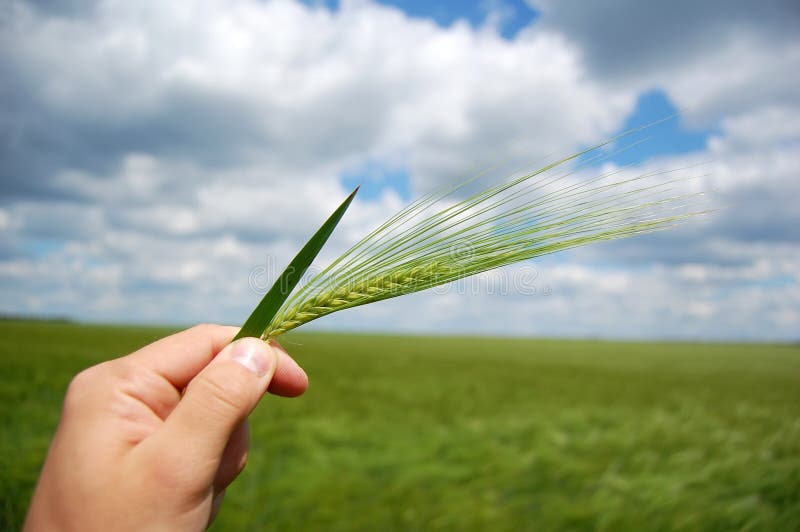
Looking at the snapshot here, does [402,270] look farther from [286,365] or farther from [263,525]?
[263,525]

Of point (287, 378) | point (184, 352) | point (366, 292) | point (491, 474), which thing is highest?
point (366, 292)

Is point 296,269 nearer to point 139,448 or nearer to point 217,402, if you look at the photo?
point 217,402

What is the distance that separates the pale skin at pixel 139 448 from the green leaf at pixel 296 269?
0.58ft

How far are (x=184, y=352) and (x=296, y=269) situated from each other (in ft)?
2.45

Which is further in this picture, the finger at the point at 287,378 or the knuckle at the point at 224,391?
the finger at the point at 287,378

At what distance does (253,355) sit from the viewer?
1.44 metres

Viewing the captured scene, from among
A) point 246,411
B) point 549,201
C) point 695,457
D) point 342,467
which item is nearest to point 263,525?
point 342,467

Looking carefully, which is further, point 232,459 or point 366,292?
point 232,459

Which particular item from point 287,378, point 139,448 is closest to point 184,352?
point 287,378

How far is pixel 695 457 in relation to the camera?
4.73 m

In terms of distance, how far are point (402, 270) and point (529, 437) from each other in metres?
4.93

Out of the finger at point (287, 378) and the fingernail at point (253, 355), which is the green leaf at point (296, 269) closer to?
the fingernail at point (253, 355)

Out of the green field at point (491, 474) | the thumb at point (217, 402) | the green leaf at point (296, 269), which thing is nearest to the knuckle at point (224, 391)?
the thumb at point (217, 402)

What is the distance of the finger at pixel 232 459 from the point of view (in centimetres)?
165
